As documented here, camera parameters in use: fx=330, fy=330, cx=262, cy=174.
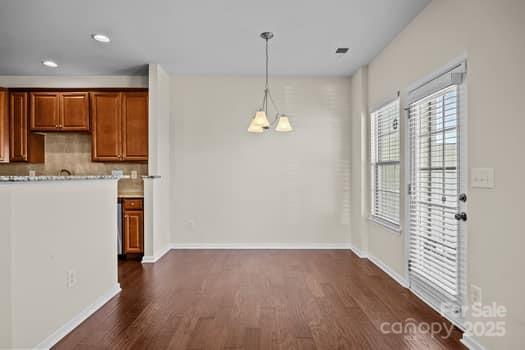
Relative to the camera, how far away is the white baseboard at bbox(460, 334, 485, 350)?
2.21 metres

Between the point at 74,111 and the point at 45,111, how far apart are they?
1.49 feet

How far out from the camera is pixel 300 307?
9.70ft

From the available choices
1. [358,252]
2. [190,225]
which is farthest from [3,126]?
[358,252]

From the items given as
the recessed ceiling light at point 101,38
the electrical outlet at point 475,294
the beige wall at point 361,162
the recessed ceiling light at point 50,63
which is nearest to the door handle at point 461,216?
the electrical outlet at point 475,294

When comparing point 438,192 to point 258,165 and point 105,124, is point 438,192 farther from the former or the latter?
point 105,124

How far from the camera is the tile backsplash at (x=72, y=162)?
5242 millimetres

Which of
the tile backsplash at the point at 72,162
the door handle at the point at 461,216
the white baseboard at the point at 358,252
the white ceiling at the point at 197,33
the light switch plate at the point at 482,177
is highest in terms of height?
the white ceiling at the point at 197,33

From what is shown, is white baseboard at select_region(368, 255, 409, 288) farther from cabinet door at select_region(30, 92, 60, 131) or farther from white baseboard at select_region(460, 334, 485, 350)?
cabinet door at select_region(30, 92, 60, 131)

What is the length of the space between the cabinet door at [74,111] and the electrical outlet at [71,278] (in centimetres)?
295

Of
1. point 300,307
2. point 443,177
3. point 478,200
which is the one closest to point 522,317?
point 478,200

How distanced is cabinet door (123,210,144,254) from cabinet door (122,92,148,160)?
84 cm

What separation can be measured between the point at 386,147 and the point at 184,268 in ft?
9.76

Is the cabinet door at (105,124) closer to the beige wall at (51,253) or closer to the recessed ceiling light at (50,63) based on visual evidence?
the recessed ceiling light at (50,63)

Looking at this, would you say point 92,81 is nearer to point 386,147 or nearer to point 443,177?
point 386,147
